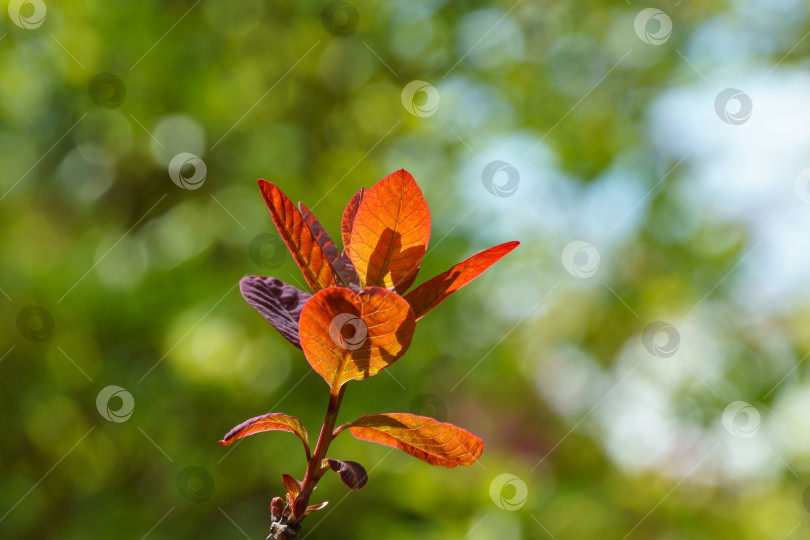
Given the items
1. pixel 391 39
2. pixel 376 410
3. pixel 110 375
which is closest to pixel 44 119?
pixel 110 375

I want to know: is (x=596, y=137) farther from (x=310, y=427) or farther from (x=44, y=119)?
(x=44, y=119)

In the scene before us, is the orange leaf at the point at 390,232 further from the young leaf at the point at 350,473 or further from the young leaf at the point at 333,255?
the young leaf at the point at 350,473

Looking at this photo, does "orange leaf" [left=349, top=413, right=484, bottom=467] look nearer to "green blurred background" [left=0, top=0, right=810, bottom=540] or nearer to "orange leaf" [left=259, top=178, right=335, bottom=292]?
A: "orange leaf" [left=259, top=178, right=335, bottom=292]

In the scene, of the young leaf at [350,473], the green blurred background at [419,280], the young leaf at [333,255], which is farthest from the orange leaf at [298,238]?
the green blurred background at [419,280]

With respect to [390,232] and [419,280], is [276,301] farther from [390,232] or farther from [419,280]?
[419,280]

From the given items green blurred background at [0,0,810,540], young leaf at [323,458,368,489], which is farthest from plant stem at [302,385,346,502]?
green blurred background at [0,0,810,540]
